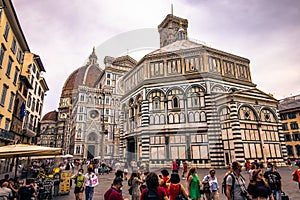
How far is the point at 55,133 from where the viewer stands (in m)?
86.1

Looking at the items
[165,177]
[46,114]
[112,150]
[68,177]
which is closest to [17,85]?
[68,177]

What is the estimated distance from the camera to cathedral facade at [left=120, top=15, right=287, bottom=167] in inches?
859

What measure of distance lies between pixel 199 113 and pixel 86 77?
248 ft

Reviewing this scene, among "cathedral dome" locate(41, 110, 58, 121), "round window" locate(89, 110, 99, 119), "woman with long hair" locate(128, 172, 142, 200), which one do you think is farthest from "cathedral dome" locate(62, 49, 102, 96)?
"woman with long hair" locate(128, 172, 142, 200)

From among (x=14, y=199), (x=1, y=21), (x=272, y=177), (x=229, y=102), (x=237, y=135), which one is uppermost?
(x=1, y=21)

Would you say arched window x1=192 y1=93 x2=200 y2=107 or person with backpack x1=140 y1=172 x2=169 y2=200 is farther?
arched window x1=192 y1=93 x2=200 y2=107

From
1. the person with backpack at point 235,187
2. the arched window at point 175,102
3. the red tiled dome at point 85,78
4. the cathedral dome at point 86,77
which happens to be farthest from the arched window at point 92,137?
the person with backpack at point 235,187

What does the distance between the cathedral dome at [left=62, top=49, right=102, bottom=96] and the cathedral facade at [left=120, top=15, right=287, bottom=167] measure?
6515 centimetres

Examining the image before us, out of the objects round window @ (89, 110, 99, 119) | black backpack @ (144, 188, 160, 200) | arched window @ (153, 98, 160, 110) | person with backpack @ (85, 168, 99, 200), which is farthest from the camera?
round window @ (89, 110, 99, 119)

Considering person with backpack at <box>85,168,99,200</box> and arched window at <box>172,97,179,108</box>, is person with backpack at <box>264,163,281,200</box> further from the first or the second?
arched window at <box>172,97,179,108</box>

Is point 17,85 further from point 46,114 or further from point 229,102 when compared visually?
point 46,114

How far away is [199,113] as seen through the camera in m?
23.2

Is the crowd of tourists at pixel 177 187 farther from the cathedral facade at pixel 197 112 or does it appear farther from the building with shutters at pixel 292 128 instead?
the building with shutters at pixel 292 128

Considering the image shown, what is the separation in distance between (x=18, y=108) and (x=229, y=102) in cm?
2588
